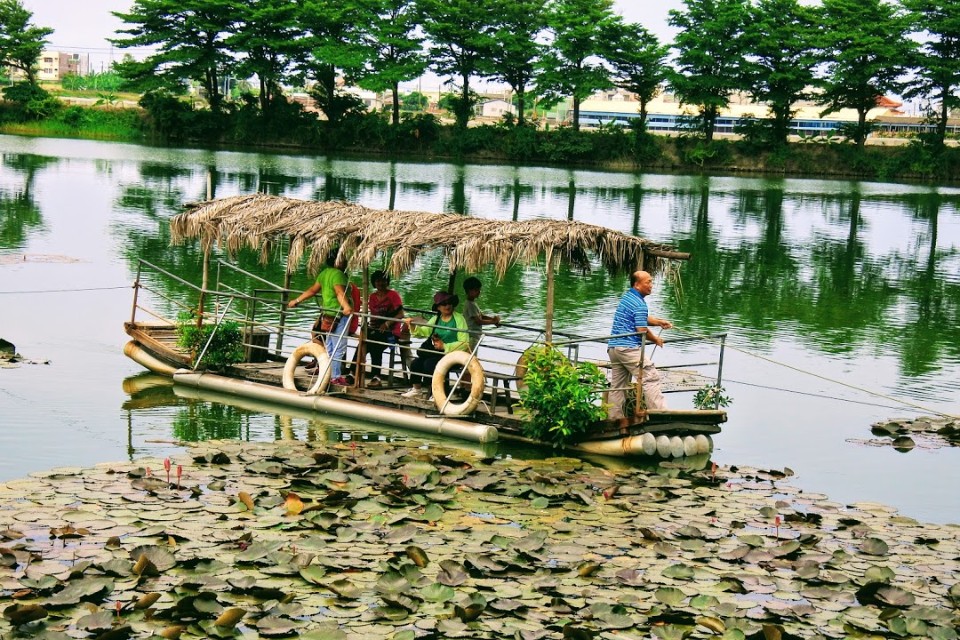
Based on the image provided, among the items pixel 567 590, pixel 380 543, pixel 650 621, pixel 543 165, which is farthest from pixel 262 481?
pixel 543 165

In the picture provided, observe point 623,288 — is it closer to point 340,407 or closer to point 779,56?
point 340,407

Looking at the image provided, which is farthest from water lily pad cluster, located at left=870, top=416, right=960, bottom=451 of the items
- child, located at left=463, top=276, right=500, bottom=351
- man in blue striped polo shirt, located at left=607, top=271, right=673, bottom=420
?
child, located at left=463, top=276, right=500, bottom=351

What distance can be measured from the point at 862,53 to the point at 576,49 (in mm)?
16837

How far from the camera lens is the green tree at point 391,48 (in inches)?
2889

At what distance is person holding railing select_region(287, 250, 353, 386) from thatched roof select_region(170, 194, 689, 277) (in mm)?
258

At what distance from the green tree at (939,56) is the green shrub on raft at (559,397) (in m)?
60.7

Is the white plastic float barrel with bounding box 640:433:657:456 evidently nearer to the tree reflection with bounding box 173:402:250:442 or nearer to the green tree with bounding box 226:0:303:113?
the tree reflection with bounding box 173:402:250:442

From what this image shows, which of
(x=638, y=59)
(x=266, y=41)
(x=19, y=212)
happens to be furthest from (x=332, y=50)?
(x=19, y=212)

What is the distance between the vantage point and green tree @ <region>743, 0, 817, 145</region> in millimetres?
70938

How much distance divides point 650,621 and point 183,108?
65594mm

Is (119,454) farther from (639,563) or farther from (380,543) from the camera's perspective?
(639,563)

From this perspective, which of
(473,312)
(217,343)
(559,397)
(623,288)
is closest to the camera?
(559,397)

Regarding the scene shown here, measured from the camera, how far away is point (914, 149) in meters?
67.8

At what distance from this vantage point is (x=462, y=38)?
74.2m
